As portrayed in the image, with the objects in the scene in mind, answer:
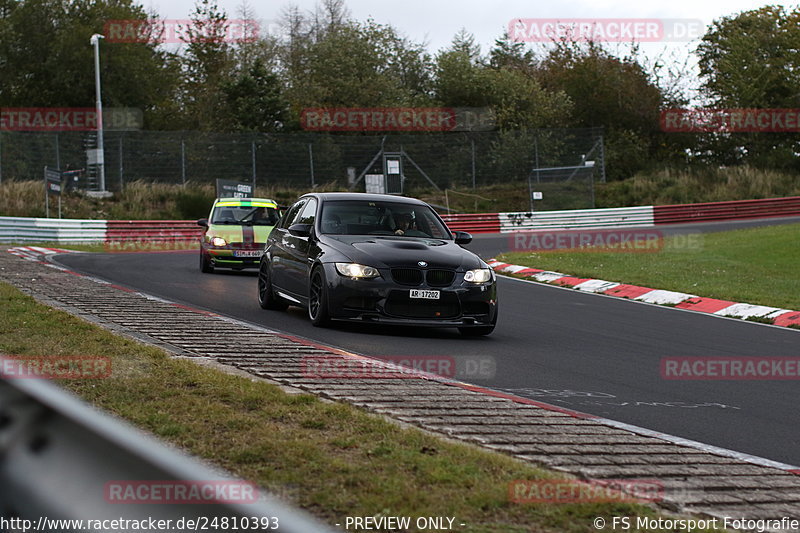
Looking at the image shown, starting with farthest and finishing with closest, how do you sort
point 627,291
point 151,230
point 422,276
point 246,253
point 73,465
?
point 151,230 < point 246,253 < point 627,291 < point 422,276 < point 73,465

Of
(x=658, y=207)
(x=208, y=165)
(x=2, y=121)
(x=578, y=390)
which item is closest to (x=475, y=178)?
(x=658, y=207)

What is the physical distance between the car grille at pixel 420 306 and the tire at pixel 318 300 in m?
0.73

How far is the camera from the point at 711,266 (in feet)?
73.0

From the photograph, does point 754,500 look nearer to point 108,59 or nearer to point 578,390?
point 578,390

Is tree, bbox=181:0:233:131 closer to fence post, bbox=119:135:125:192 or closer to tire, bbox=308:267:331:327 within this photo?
fence post, bbox=119:135:125:192

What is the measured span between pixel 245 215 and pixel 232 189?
16.6 metres

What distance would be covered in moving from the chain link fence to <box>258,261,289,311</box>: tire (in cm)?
2566

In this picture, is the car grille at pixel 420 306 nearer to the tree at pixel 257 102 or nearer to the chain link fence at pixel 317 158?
the chain link fence at pixel 317 158

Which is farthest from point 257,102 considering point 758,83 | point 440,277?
point 440,277

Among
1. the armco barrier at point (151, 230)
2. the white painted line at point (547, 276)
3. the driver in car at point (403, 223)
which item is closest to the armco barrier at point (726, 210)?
the armco barrier at point (151, 230)

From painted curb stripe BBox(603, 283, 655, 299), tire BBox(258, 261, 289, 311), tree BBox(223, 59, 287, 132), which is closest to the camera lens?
tire BBox(258, 261, 289, 311)

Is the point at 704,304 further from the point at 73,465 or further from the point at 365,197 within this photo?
the point at 73,465

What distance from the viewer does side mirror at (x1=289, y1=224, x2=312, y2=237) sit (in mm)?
12281

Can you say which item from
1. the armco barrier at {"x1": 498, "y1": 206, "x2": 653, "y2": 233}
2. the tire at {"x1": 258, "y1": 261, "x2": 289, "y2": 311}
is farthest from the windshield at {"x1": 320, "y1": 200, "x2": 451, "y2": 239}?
the armco barrier at {"x1": 498, "y1": 206, "x2": 653, "y2": 233}
